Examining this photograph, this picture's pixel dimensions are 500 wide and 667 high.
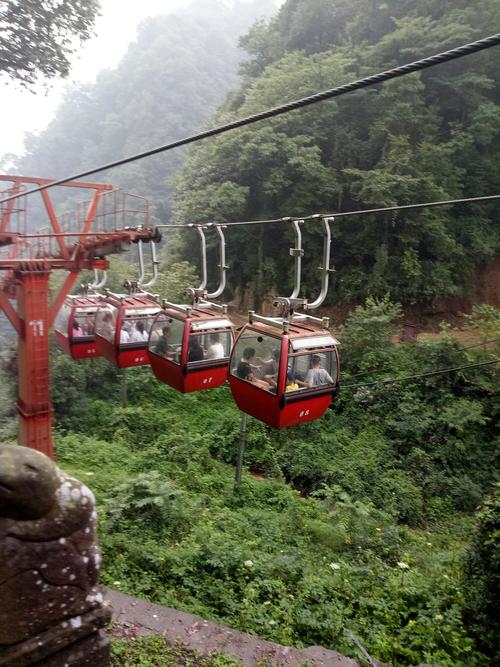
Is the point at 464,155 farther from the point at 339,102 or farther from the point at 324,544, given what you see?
the point at 324,544

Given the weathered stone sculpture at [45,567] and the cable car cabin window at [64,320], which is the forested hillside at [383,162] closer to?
the cable car cabin window at [64,320]

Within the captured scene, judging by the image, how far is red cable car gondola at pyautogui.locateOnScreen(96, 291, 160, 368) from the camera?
259 inches

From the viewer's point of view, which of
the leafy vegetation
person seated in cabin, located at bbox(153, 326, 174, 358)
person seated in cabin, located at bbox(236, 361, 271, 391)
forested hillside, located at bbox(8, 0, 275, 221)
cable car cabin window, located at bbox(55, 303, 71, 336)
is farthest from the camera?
forested hillside, located at bbox(8, 0, 275, 221)

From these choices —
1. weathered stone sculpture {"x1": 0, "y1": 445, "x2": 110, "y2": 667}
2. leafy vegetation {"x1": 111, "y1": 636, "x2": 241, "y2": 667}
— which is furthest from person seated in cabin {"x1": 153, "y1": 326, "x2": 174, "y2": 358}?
weathered stone sculpture {"x1": 0, "y1": 445, "x2": 110, "y2": 667}

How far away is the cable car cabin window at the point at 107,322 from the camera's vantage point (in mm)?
6836

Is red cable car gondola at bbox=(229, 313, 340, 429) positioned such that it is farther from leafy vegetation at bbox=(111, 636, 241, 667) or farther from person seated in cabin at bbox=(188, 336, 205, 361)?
leafy vegetation at bbox=(111, 636, 241, 667)

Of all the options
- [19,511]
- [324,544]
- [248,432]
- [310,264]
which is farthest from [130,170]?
[19,511]

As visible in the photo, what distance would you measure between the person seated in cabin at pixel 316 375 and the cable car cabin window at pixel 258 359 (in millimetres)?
392

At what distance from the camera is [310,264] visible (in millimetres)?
15484

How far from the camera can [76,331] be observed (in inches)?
315

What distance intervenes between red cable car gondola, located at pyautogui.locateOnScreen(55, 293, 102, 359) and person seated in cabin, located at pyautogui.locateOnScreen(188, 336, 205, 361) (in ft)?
10.2

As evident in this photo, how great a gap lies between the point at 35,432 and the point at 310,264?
36.2 feet

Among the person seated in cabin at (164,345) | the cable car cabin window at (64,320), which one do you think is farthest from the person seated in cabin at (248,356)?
the cable car cabin window at (64,320)

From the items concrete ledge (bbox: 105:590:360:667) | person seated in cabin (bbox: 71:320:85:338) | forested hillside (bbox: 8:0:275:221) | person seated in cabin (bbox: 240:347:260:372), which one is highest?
forested hillside (bbox: 8:0:275:221)
